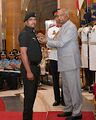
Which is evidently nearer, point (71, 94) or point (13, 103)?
point (71, 94)

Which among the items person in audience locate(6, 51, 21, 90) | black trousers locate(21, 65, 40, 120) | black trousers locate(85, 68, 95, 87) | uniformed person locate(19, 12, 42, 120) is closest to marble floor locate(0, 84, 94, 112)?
black trousers locate(85, 68, 95, 87)

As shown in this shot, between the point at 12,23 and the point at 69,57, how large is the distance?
13.2m

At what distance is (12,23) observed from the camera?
18.0 meters

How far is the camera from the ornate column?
1794 centimetres

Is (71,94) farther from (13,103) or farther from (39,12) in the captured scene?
(39,12)

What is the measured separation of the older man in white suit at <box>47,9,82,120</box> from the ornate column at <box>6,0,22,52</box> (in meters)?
12.7

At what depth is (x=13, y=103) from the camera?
8.09 metres

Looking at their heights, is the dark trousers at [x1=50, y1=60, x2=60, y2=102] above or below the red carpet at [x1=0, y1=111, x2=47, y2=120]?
above

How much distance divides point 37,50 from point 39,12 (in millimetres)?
17981

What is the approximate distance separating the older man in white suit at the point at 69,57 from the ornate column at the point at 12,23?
41.6 feet

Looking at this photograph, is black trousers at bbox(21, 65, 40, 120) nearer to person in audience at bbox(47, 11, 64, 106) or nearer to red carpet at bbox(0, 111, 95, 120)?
red carpet at bbox(0, 111, 95, 120)

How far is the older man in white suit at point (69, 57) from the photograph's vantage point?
512cm

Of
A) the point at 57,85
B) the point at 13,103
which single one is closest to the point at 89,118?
the point at 57,85

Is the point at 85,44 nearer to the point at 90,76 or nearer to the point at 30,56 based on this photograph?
the point at 90,76
